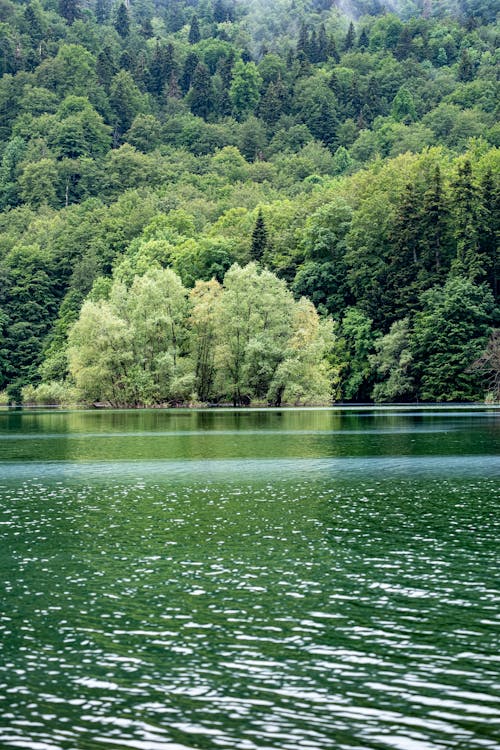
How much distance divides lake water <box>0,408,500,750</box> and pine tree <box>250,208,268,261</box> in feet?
325

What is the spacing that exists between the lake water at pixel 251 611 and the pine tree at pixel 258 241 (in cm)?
9915

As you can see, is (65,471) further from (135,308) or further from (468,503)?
(135,308)

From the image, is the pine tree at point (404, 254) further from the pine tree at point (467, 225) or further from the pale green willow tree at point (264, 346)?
the pale green willow tree at point (264, 346)

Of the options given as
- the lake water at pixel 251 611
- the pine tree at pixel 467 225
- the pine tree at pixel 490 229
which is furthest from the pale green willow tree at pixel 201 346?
the lake water at pixel 251 611

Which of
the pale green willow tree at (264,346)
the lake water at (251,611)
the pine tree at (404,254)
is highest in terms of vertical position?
the pine tree at (404,254)

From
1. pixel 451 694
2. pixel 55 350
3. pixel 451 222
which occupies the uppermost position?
pixel 451 222

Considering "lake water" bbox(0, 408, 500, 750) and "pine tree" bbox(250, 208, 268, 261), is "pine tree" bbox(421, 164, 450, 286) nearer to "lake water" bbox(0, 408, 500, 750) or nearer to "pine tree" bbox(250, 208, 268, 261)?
"pine tree" bbox(250, 208, 268, 261)

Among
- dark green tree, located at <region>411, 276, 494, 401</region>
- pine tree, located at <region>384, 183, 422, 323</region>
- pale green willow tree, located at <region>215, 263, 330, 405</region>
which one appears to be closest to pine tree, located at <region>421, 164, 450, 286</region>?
pine tree, located at <region>384, 183, 422, 323</region>

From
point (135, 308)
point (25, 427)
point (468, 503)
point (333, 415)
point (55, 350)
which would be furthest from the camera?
point (55, 350)

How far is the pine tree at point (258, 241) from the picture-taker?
139 metres

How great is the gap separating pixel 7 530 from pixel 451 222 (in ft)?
335

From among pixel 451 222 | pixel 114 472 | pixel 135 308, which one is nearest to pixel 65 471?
pixel 114 472

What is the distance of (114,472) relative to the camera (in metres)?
43.6

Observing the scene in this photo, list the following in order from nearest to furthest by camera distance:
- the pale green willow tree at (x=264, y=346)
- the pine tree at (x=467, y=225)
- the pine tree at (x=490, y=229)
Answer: the pale green willow tree at (x=264, y=346) < the pine tree at (x=467, y=225) < the pine tree at (x=490, y=229)
